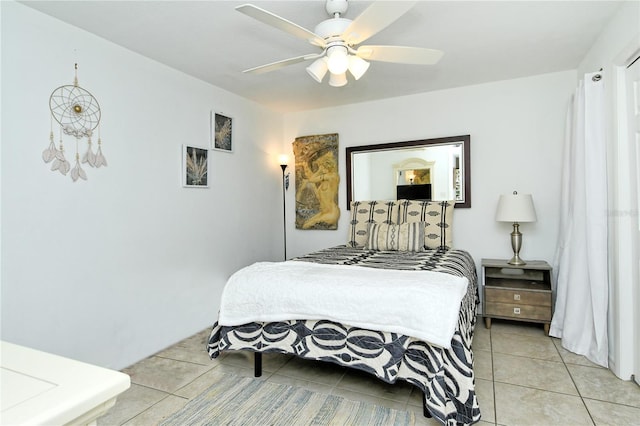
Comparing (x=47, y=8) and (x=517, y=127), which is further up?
(x=47, y=8)

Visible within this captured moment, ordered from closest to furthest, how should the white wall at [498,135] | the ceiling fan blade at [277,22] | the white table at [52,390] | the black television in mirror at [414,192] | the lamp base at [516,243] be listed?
1. the white table at [52,390]
2. the ceiling fan blade at [277,22]
3. the lamp base at [516,243]
4. the white wall at [498,135]
5. the black television in mirror at [414,192]

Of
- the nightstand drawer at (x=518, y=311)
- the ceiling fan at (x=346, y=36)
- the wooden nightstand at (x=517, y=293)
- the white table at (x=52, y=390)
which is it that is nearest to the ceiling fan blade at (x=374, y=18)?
the ceiling fan at (x=346, y=36)

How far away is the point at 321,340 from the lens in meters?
2.16

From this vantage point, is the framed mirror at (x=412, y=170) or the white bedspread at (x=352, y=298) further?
the framed mirror at (x=412, y=170)

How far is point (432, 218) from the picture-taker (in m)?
3.65

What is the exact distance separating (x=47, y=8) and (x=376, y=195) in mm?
3242

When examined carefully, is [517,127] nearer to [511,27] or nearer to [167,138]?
[511,27]

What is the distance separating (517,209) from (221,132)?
2.93 meters

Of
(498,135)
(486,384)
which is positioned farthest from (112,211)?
(498,135)

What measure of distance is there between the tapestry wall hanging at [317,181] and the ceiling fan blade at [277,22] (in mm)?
2411

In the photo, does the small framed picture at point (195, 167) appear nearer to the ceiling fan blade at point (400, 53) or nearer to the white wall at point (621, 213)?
the ceiling fan blade at point (400, 53)

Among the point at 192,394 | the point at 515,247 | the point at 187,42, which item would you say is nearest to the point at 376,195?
the point at 515,247

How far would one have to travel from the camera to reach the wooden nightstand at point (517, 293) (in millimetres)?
3115

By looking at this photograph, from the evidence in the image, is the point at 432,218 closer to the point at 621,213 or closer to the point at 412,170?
the point at 412,170
